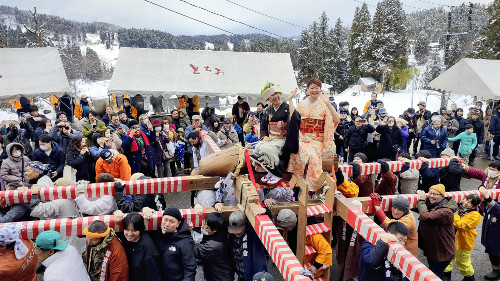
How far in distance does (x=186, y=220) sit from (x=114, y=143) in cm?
360

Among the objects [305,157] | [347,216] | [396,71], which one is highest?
[396,71]

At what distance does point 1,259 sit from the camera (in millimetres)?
2842

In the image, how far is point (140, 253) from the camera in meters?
3.24

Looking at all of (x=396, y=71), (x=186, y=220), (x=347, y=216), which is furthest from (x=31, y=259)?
(x=396, y=71)

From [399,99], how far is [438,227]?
35.1m

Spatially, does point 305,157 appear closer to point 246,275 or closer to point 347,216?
point 347,216

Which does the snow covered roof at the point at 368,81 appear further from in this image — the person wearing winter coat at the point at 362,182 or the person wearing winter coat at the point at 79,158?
the person wearing winter coat at the point at 79,158

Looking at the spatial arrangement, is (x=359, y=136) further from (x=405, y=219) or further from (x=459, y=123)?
(x=405, y=219)

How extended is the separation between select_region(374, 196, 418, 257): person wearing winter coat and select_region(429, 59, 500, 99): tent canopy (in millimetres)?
7723

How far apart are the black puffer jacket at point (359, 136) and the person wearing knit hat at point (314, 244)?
4.44m

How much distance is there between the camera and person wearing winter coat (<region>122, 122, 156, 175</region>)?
6.55 m

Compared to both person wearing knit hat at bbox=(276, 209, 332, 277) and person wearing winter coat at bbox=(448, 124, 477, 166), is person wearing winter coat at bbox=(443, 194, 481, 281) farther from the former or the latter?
person wearing winter coat at bbox=(448, 124, 477, 166)

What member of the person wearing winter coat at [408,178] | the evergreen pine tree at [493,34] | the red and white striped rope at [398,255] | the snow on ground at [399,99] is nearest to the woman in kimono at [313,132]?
the red and white striped rope at [398,255]

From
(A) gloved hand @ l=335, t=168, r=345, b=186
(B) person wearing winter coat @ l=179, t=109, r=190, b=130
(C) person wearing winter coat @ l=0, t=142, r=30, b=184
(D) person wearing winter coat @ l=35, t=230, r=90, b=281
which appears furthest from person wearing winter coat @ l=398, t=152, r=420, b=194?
(C) person wearing winter coat @ l=0, t=142, r=30, b=184
